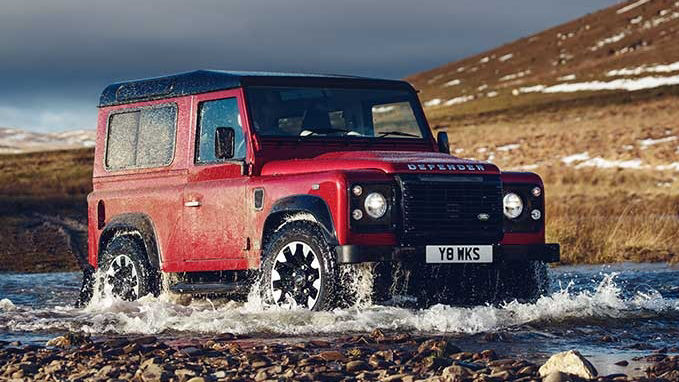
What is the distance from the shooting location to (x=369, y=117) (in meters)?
12.3

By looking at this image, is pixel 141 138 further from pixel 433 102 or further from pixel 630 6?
pixel 630 6

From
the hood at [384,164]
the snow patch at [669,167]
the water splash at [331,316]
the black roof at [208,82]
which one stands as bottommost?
the water splash at [331,316]

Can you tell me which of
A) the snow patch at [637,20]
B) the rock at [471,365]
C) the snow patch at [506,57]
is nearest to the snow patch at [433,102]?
the snow patch at [506,57]

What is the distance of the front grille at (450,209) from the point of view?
10.4 m

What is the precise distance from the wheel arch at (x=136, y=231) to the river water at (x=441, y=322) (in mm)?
418

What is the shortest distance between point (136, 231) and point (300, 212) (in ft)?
8.88

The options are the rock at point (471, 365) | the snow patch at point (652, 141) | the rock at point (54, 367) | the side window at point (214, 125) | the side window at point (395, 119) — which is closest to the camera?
the rock at point (471, 365)

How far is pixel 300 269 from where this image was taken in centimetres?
1055

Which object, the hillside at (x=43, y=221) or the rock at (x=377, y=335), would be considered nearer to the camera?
the rock at (x=377, y=335)

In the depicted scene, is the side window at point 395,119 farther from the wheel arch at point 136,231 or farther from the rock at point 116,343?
the rock at point 116,343

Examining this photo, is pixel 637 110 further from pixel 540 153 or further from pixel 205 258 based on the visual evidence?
pixel 205 258

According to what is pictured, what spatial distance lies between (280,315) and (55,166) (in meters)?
52.1

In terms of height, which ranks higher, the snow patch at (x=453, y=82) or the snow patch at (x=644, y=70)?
the snow patch at (x=453, y=82)

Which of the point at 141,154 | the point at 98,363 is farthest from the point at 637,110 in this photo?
the point at 98,363
